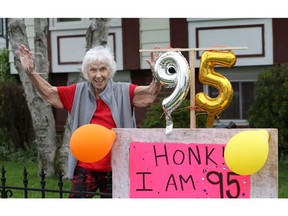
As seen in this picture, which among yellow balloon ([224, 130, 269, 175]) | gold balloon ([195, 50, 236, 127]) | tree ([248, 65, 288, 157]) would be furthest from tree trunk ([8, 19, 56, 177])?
yellow balloon ([224, 130, 269, 175])

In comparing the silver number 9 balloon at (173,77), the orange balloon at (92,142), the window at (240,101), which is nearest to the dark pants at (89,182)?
the orange balloon at (92,142)

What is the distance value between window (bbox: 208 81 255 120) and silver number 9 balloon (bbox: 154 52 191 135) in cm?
785

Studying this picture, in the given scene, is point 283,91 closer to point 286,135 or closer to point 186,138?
point 286,135

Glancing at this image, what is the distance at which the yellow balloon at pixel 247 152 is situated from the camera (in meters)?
3.36

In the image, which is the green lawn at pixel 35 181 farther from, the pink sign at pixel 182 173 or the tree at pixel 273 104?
the pink sign at pixel 182 173

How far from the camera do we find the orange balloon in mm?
3721

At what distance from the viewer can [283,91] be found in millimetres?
9414

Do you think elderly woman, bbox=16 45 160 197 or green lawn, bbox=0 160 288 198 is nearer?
elderly woman, bbox=16 45 160 197

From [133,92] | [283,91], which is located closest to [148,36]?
[283,91]

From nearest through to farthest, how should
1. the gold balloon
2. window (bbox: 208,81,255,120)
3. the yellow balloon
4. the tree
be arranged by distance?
the yellow balloon, the gold balloon, the tree, window (bbox: 208,81,255,120)

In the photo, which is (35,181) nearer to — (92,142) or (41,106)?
(41,106)

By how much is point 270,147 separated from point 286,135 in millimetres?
6010

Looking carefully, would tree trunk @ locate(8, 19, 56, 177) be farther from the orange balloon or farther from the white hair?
the orange balloon

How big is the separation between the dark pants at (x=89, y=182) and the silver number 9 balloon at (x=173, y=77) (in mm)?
603
